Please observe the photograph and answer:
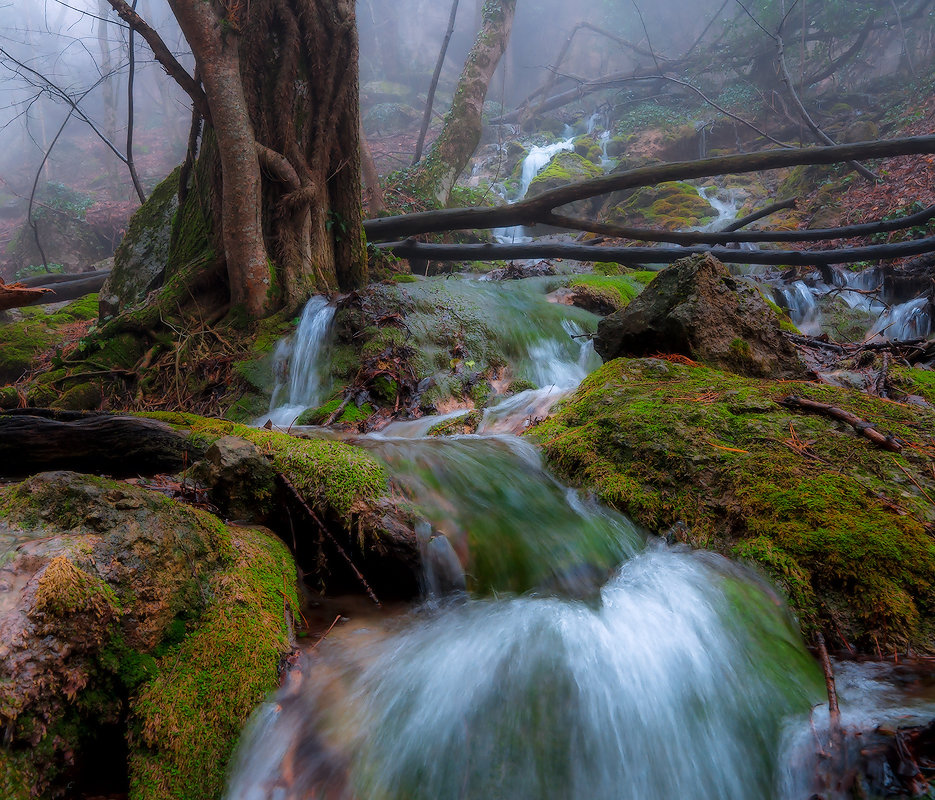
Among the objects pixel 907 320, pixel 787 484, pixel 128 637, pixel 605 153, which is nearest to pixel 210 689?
pixel 128 637

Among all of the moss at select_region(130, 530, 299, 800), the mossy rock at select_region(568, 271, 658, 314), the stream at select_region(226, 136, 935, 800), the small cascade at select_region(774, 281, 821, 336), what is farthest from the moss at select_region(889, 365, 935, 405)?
the small cascade at select_region(774, 281, 821, 336)

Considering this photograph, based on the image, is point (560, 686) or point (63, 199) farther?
point (63, 199)

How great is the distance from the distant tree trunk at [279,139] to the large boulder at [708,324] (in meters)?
4.12

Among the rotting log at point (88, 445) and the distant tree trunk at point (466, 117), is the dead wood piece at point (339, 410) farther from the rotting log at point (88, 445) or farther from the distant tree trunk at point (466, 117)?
the distant tree trunk at point (466, 117)

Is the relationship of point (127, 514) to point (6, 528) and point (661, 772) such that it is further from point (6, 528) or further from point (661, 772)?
point (661, 772)

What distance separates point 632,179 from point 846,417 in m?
5.38

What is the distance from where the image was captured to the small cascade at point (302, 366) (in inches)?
204

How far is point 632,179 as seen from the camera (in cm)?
686

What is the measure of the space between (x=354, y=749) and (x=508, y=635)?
67 centimetres

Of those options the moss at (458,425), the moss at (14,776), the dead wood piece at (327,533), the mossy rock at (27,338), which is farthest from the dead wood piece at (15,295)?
the mossy rock at (27,338)

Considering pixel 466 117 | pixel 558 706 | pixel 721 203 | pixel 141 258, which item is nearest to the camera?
pixel 558 706

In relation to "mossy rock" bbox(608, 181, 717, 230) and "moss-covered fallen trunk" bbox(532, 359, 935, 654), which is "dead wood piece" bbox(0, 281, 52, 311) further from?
"mossy rock" bbox(608, 181, 717, 230)

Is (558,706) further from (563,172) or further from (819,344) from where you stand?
(563,172)

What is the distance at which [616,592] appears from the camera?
2.14 metres
